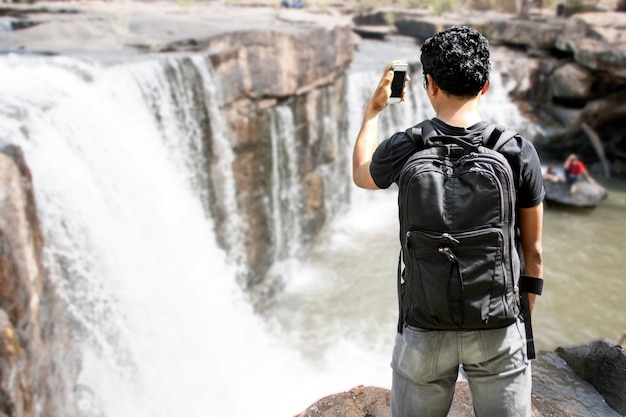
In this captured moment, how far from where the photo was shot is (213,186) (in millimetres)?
7176

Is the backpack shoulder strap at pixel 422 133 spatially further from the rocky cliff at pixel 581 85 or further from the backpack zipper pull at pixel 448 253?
the rocky cliff at pixel 581 85

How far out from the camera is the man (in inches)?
58.3

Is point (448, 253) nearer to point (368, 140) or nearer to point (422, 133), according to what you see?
point (422, 133)

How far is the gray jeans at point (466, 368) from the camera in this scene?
1.53m

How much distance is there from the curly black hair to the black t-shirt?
0.35 feet

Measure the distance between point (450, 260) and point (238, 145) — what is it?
6279mm

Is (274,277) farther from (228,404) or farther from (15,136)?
(15,136)

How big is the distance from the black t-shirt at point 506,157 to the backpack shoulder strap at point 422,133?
1 cm

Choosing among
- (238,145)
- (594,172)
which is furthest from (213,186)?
(594,172)

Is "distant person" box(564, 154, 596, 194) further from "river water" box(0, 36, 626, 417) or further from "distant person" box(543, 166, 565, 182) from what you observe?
"river water" box(0, 36, 626, 417)

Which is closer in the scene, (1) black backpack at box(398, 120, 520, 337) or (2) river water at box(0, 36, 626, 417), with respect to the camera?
(1) black backpack at box(398, 120, 520, 337)

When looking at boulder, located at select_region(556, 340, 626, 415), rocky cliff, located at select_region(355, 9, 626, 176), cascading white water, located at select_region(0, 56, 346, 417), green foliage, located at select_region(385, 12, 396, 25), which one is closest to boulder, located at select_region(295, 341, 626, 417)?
boulder, located at select_region(556, 340, 626, 415)

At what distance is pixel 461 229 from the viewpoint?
1419 millimetres

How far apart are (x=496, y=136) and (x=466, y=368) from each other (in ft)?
2.24
